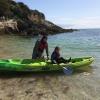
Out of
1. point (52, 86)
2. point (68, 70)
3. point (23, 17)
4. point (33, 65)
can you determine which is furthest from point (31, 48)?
point (23, 17)

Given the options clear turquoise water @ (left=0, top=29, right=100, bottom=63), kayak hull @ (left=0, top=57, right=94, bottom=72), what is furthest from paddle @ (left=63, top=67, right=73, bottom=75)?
clear turquoise water @ (left=0, top=29, right=100, bottom=63)

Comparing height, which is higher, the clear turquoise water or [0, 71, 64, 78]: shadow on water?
[0, 71, 64, 78]: shadow on water

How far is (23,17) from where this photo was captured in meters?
67.2

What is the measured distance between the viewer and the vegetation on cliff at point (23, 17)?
2335 inches

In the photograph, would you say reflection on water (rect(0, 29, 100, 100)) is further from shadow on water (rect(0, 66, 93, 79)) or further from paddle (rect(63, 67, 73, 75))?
paddle (rect(63, 67, 73, 75))

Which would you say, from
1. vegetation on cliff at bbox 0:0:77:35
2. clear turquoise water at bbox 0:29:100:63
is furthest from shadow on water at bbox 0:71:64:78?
vegetation on cliff at bbox 0:0:77:35

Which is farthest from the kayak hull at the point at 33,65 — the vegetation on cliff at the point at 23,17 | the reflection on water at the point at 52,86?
the vegetation on cliff at the point at 23,17

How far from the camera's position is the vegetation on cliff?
195ft

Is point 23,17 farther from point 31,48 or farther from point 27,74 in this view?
point 27,74

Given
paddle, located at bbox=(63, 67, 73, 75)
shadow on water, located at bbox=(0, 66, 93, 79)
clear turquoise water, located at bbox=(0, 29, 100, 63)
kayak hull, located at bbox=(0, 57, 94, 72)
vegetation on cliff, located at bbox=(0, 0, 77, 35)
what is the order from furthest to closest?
1. vegetation on cliff, located at bbox=(0, 0, 77, 35)
2. clear turquoise water, located at bbox=(0, 29, 100, 63)
3. paddle, located at bbox=(63, 67, 73, 75)
4. shadow on water, located at bbox=(0, 66, 93, 79)
5. kayak hull, located at bbox=(0, 57, 94, 72)

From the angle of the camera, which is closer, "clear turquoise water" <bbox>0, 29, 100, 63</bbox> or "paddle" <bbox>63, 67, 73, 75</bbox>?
"paddle" <bbox>63, 67, 73, 75</bbox>

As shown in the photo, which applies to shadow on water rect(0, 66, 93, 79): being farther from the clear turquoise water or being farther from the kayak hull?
the clear turquoise water

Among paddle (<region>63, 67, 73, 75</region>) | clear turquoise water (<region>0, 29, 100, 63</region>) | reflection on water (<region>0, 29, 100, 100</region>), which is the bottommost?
clear turquoise water (<region>0, 29, 100, 63</region>)

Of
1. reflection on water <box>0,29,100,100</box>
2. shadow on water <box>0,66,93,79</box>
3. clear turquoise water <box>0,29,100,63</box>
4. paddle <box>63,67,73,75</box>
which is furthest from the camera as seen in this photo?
clear turquoise water <box>0,29,100,63</box>
